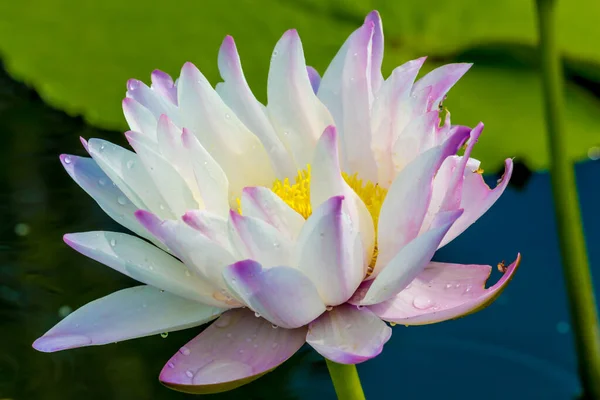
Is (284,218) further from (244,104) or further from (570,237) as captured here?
(570,237)

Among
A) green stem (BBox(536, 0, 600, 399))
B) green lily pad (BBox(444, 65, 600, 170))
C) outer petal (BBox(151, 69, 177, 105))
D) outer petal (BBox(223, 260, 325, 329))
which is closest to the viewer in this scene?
outer petal (BBox(223, 260, 325, 329))

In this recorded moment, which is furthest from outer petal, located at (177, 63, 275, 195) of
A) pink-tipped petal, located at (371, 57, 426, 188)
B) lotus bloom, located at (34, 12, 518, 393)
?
pink-tipped petal, located at (371, 57, 426, 188)

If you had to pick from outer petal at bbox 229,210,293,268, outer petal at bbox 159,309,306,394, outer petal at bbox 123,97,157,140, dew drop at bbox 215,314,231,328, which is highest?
outer petal at bbox 123,97,157,140

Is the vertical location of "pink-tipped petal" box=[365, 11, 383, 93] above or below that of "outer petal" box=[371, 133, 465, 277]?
above

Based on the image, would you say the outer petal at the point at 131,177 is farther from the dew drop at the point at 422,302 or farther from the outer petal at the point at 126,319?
the dew drop at the point at 422,302

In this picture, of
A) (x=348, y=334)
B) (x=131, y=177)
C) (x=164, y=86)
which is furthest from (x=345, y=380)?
(x=164, y=86)

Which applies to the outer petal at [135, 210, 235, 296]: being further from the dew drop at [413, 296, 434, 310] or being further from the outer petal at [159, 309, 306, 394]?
the dew drop at [413, 296, 434, 310]

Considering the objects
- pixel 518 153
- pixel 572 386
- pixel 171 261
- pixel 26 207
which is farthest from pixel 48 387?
pixel 518 153
